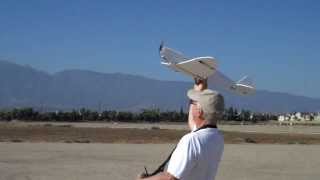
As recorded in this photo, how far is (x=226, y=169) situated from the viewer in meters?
21.0

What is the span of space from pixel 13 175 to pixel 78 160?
5516 mm

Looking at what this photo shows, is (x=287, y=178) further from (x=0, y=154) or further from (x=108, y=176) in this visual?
(x=0, y=154)

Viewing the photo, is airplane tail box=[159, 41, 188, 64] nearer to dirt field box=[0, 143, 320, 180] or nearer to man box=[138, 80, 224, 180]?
man box=[138, 80, 224, 180]

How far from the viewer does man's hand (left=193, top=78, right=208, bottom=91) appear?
519 cm

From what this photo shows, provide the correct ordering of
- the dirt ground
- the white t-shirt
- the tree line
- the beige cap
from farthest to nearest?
the tree line < the dirt ground < the beige cap < the white t-shirt

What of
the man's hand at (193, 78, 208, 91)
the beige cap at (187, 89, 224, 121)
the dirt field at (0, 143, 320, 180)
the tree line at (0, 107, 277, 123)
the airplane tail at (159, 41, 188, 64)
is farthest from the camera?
the tree line at (0, 107, 277, 123)

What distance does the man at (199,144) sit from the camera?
172 inches

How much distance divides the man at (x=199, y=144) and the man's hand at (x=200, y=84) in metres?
0.41

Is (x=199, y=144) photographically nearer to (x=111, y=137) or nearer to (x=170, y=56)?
(x=170, y=56)

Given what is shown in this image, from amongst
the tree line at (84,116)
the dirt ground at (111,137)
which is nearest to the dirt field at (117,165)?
the dirt ground at (111,137)

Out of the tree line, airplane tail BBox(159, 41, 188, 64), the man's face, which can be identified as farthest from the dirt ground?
the tree line

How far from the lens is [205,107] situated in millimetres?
4574

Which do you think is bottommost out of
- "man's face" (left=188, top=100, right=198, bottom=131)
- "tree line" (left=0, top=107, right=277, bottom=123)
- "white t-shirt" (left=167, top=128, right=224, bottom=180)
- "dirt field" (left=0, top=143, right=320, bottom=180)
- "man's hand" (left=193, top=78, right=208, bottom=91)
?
"dirt field" (left=0, top=143, right=320, bottom=180)

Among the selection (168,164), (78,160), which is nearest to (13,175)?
(78,160)
